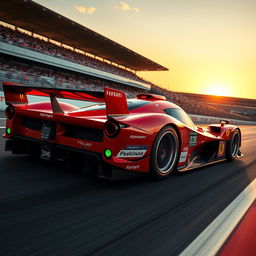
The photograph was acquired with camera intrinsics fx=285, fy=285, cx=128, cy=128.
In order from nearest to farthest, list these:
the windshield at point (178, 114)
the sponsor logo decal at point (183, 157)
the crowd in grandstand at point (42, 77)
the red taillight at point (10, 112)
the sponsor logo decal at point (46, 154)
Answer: the sponsor logo decal at point (46, 154)
the red taillight at point (10, 112)
the sponsor logo decal at point (183, 157)
the windshield at point (178, 114)
the crowd in grandstand at point (42, 77)

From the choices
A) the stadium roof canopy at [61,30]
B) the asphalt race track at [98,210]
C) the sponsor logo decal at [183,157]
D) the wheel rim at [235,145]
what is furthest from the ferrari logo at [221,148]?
the stadium roof canopy at [61,30]

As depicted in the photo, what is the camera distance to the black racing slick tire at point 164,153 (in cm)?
334

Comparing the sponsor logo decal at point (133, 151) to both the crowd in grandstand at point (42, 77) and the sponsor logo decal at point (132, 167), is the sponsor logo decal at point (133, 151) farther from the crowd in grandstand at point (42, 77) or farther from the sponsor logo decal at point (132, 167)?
the crowd in grandstand at point (42, 77)

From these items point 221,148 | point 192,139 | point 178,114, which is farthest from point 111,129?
point 221,148

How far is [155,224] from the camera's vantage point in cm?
225

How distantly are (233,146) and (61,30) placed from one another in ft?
85.8

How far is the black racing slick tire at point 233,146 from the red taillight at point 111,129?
3.27 m

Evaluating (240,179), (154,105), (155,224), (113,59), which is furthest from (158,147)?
(113,59)

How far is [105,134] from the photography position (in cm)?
295

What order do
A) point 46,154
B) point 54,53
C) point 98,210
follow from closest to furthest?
point 98,210 < point 46,154 < point 54,53

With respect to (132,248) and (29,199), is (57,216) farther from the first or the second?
(132,248)

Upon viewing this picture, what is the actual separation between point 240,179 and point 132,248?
9.59 feet

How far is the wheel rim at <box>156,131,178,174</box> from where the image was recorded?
3.56 meters

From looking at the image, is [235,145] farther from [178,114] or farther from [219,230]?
[219,230]
